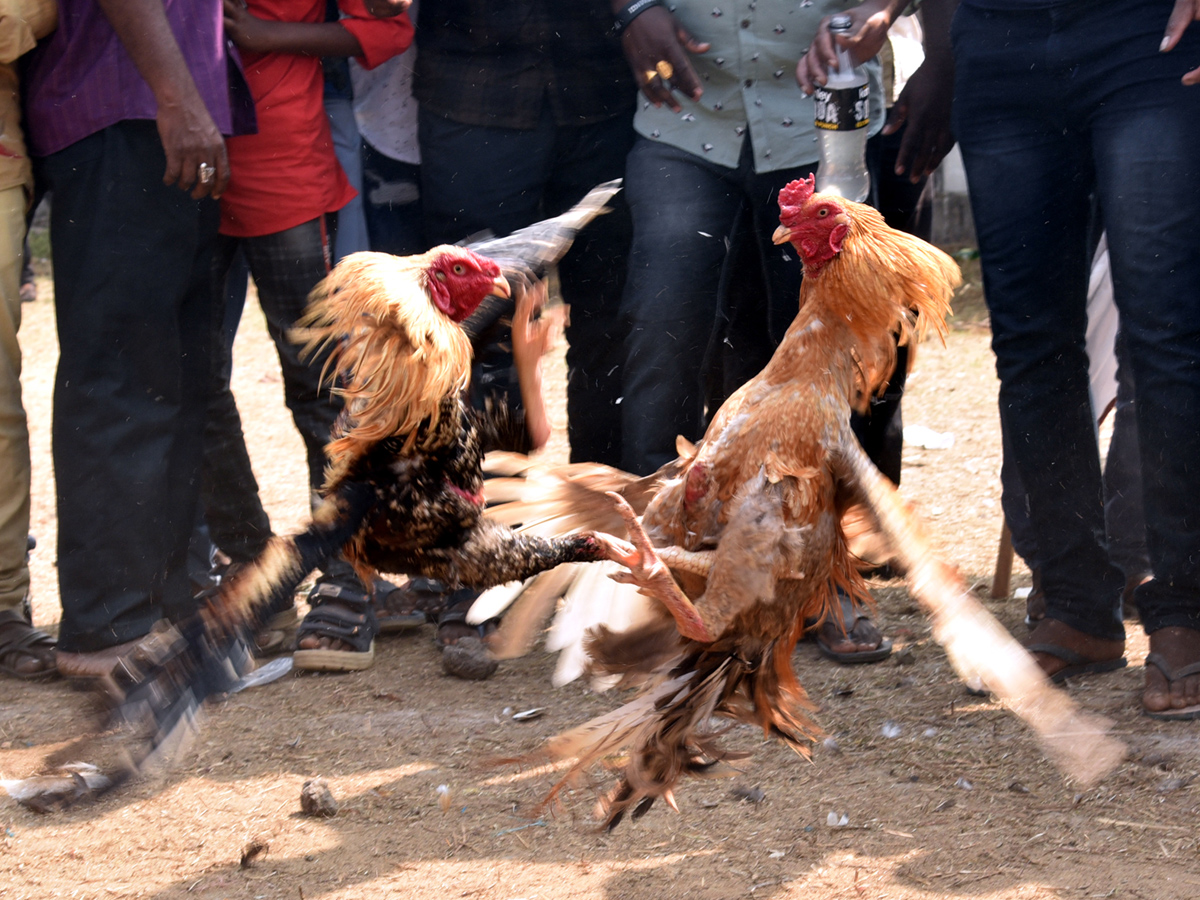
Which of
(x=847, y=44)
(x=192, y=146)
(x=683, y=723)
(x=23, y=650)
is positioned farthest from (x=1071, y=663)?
(x=23, y=650)

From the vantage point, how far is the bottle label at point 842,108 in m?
3.30

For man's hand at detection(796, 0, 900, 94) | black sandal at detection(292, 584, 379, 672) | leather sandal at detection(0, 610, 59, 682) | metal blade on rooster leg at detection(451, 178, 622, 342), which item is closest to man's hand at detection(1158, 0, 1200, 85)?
man's hand at detection(796, 0, 900, 94)

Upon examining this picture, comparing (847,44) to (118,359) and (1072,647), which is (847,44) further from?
(118,359)

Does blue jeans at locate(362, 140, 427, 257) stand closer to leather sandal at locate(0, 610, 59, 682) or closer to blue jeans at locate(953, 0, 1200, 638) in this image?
leather sandal at locate(0, 610, 59, 682)

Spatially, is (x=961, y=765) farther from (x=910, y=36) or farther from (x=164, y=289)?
(x=910, y=36)

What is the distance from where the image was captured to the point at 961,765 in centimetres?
331

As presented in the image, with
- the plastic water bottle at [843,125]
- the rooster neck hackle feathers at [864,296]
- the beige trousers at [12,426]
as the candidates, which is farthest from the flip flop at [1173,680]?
the beige trousers at [12,426]

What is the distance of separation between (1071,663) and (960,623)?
4.45ft

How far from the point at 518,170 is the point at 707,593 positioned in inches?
70.3

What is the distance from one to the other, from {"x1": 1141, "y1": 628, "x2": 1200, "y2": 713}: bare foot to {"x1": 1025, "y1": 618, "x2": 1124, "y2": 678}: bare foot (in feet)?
0.67

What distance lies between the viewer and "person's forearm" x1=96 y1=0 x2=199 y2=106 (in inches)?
133

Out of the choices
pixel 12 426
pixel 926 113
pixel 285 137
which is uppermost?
pixel 285 137

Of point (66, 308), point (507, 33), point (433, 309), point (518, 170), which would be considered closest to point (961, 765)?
point (433, 309)

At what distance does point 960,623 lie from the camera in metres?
2.55
